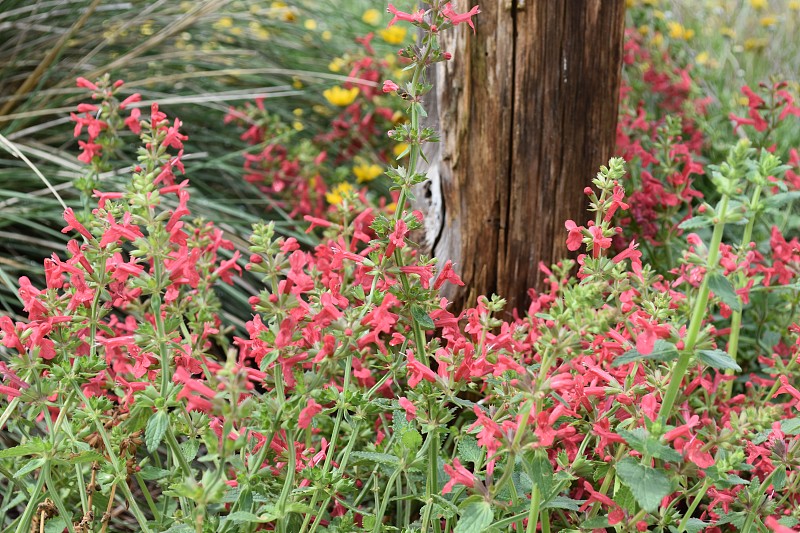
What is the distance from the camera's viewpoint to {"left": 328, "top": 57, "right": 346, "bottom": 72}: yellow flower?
3.76m

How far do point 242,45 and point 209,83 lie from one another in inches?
12.3

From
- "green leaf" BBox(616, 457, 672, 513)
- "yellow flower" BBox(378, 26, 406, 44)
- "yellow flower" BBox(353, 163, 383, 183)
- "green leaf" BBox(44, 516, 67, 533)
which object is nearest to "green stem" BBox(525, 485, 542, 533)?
"green leaf" BBox(616, 457, 672, 513)

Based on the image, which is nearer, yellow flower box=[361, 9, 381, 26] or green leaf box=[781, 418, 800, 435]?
green leaf box=[781, 418, 800, 435]

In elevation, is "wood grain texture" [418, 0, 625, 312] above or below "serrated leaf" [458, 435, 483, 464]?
above

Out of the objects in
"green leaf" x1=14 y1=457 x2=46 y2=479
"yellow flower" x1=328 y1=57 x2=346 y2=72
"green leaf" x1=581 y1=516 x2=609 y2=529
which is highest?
"yellow flower" x1=328 y1=57 x2=346 y2=72

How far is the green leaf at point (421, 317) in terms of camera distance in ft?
4.67

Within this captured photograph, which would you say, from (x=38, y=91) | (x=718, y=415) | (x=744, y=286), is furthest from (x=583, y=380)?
(x=38, y=91)

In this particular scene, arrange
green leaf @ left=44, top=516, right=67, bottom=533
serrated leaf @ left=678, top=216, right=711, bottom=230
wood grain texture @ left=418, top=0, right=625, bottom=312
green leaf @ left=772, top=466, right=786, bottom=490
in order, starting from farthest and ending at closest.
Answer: wood grain texture @ left=418, top=0, right=625, bottom=312, green leaf @ left=44, top=516, right=67, bottom=533, green leaf @ left=772, top=466, right=786, bottom=490, serrated leaf @ left=678, top=216, right=711, bottom=230

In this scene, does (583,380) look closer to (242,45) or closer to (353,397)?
(353,397)

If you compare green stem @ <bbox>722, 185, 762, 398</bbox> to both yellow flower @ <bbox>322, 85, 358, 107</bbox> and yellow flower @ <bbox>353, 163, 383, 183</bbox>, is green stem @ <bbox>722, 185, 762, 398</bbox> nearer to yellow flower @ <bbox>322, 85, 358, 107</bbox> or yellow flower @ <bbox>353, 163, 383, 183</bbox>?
yellow flower @ <bbox>353, 163, 383, 183</bbox>

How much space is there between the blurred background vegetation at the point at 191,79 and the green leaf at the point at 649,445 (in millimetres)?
1750

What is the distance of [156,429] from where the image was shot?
1296 millimetres

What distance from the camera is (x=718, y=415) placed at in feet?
6.79

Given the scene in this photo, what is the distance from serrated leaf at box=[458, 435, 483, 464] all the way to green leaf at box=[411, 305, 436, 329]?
0.23m
